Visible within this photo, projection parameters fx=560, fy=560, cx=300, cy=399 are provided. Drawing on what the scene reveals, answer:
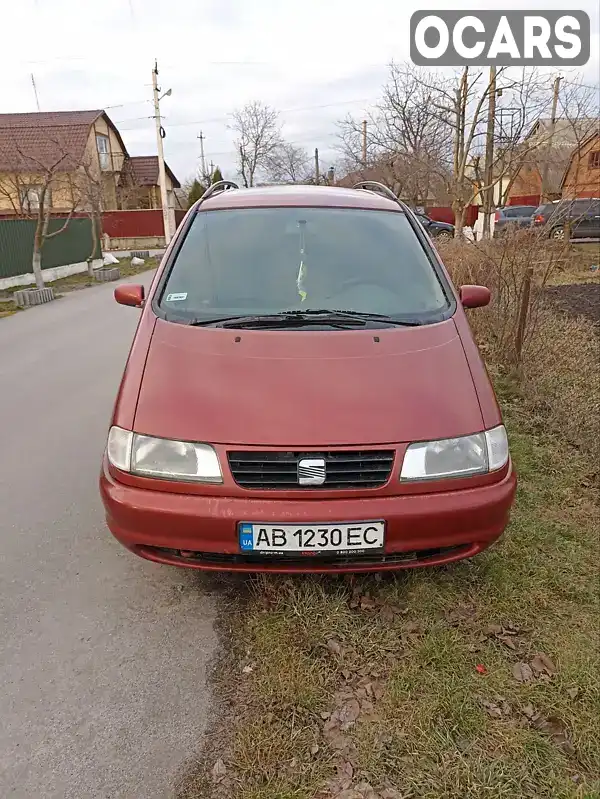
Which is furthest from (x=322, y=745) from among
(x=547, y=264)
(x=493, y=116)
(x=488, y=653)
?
(x=493, y=116)

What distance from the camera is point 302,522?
2.09 metres

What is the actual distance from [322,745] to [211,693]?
1.53 feet

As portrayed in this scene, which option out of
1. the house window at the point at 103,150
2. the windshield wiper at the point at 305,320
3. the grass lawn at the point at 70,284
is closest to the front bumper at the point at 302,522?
the windshield wiper at the point at 305,320

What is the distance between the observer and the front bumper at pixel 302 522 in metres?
2.11

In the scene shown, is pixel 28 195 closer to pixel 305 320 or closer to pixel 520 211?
pixel 305 320

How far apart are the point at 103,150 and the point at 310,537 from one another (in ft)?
139

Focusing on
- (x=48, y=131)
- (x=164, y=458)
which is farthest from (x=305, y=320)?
(x=48, y=131)

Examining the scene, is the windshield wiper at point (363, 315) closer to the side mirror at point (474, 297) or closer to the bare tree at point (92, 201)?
the side mirror at point (474, 297)

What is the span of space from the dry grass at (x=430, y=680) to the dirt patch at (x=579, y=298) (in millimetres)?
6139

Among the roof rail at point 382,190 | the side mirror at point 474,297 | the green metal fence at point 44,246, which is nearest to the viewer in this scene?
the side mirror at point 474,297

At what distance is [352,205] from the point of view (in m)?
3.51

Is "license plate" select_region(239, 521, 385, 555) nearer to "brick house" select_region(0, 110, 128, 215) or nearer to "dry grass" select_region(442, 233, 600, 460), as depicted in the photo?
"dry grass" select_region(442, 233, 600, 460)

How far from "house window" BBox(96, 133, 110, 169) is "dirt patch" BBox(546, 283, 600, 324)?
34.2 meters

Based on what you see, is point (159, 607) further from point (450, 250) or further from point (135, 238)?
point (135, 238)
